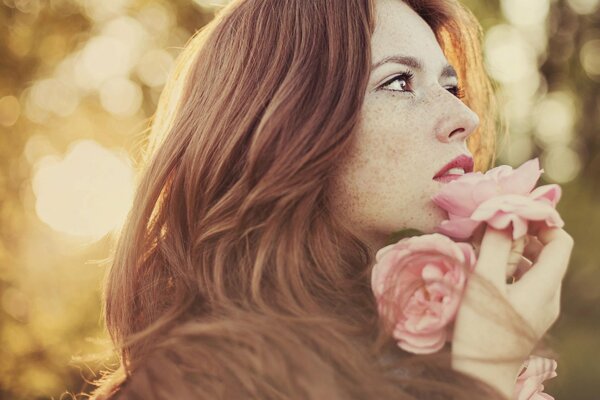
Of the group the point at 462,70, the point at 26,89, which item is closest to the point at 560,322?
the point at 462,70

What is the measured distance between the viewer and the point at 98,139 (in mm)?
7766

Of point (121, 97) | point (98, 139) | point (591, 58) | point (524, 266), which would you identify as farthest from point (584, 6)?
point (524, 266)

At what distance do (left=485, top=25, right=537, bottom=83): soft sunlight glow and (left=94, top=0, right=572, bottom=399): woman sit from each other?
7.11 metres

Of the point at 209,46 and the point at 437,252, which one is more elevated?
the point at 209,46

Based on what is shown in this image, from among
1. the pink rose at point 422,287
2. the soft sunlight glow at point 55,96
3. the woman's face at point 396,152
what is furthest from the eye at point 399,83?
the soft sunlight glow at point 55,96

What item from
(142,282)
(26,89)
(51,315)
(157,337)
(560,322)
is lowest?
(157,337)

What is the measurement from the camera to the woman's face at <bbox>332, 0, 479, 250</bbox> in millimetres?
1879

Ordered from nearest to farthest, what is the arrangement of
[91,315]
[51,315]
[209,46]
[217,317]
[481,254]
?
[481,254] → [217,317] → [209,46] → [51,315] → [91,315]

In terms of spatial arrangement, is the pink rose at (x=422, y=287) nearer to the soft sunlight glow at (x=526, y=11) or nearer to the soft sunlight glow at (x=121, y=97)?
the soft sunlight glow at (x=121, y=97)

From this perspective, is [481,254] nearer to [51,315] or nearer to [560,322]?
[51,315]

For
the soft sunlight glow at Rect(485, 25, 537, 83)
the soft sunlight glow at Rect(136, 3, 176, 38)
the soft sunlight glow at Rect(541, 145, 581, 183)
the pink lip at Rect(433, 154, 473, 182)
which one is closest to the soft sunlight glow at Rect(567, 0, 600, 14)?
the soft sunlight glow at Rect(485, 25, 537, 83)

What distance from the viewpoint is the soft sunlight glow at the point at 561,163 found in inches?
337

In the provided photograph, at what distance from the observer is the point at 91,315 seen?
6809 millimetres

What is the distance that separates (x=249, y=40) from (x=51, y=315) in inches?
193
